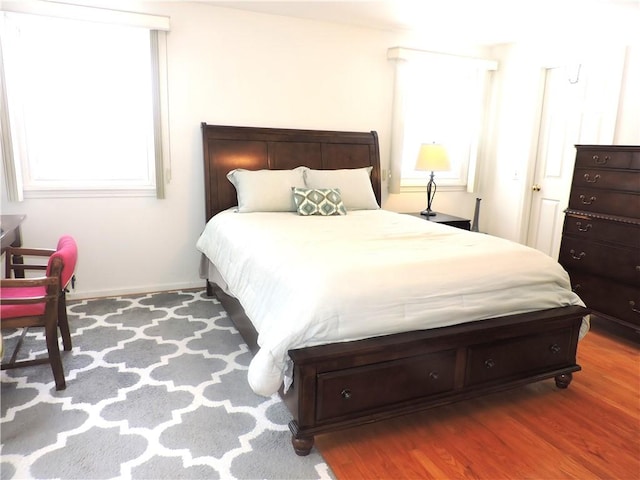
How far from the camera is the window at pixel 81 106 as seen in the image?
10.6 feet

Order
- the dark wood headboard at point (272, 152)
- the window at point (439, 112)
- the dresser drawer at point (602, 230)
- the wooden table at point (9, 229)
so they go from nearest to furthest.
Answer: the wooden table at point (9, 229), the dresser drawer at point (602, 230), the dark wood headboard at point (272, 152), the window at point (439, 112)

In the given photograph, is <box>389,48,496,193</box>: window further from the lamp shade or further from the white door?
the white door

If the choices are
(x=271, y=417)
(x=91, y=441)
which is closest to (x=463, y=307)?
(x=271, y=417)

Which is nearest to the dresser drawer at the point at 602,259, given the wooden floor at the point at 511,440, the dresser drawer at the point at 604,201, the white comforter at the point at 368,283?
the dresser drawer at the point at 604,201

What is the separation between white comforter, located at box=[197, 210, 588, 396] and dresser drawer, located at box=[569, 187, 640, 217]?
110 cm

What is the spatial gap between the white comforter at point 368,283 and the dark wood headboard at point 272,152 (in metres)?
1.12

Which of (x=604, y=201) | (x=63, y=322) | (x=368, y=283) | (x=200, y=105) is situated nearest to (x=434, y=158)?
(x=604, y=201)

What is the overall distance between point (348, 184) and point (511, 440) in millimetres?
2349

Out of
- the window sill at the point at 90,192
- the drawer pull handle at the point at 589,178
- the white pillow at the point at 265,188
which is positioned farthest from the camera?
the white pillow at the point at 265,188

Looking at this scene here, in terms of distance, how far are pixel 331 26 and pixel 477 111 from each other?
185 cm

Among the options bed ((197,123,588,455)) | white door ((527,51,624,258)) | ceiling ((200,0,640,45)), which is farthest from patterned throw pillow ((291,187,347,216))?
white door ((527,51,624,258))

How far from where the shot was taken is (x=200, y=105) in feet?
12.2

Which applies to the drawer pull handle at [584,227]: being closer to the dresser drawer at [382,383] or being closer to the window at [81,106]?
the dresser drawer at [382,383]

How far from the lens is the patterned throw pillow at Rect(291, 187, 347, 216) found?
11.3 feet
